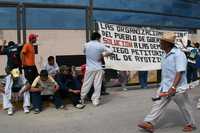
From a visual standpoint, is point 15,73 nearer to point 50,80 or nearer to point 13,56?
point 50,80

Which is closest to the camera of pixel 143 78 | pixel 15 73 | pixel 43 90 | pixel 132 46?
pixel 15 73

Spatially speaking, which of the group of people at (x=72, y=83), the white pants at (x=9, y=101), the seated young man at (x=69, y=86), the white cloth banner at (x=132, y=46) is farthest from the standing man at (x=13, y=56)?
the white cloth banner at (x=132, y=46)

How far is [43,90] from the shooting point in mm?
10789

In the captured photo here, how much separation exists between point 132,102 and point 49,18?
1200 centimetres

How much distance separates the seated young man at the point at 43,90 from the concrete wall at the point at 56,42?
4196mm

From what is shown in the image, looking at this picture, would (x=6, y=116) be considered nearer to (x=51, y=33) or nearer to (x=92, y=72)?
(x=92, y=72)

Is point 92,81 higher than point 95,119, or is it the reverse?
point 92,81

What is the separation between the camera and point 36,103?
34.6 ft

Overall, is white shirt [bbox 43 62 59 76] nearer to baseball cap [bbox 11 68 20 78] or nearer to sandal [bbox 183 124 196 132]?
baseball cap [bbox 11 68 20 78]

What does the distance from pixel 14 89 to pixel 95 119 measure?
6.35ft

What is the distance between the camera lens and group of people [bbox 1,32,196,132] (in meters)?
8.49

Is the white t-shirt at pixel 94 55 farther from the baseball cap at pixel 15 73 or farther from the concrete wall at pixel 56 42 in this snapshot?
the concrete wall at pixel 56 42

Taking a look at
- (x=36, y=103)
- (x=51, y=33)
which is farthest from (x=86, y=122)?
(x=51, y=33)

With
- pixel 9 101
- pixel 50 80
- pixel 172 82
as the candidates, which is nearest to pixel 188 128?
pixel 172 82
